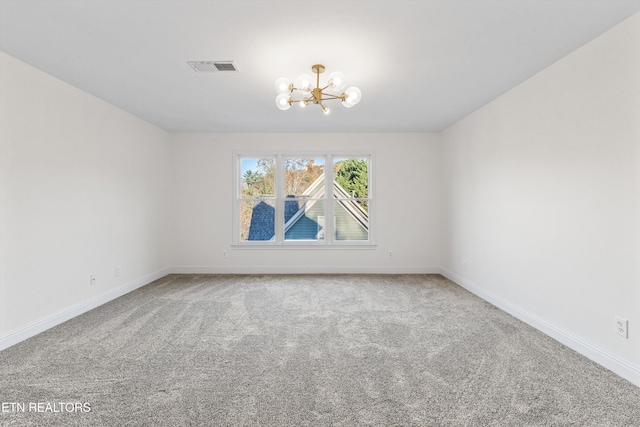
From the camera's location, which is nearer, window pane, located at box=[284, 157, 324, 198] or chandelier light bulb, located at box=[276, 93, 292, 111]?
chandelier light bulb, located at box=[276, 93, 292, 111]

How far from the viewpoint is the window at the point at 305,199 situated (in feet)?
18.3

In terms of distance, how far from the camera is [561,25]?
2.20 metres

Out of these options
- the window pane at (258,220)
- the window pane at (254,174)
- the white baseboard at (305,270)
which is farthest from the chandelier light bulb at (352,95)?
the white baseboard at (305,270)

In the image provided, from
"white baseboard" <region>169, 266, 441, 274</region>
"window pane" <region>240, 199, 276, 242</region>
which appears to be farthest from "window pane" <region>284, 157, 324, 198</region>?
"white baseboard" <region>169, 266, 441, 274</region>

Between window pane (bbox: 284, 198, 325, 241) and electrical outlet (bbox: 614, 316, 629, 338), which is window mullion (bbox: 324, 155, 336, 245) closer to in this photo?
window pane (bbox: 284, 198, 325, 241)

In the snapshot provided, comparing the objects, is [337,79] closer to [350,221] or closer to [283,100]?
[283,100]

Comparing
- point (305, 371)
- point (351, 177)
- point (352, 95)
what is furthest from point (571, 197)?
point (351, 177)

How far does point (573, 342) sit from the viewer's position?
8.50 feet

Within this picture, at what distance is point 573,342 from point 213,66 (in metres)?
3.92

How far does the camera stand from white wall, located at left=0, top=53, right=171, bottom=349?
2684 mm

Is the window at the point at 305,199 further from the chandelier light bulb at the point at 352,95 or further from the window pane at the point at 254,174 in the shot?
the chandelier light bulb at the point at 352,95

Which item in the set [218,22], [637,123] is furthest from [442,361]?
[218,22]

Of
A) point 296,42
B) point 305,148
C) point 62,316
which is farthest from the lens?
point 305,148

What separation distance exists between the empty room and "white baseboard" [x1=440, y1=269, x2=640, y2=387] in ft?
0.05
